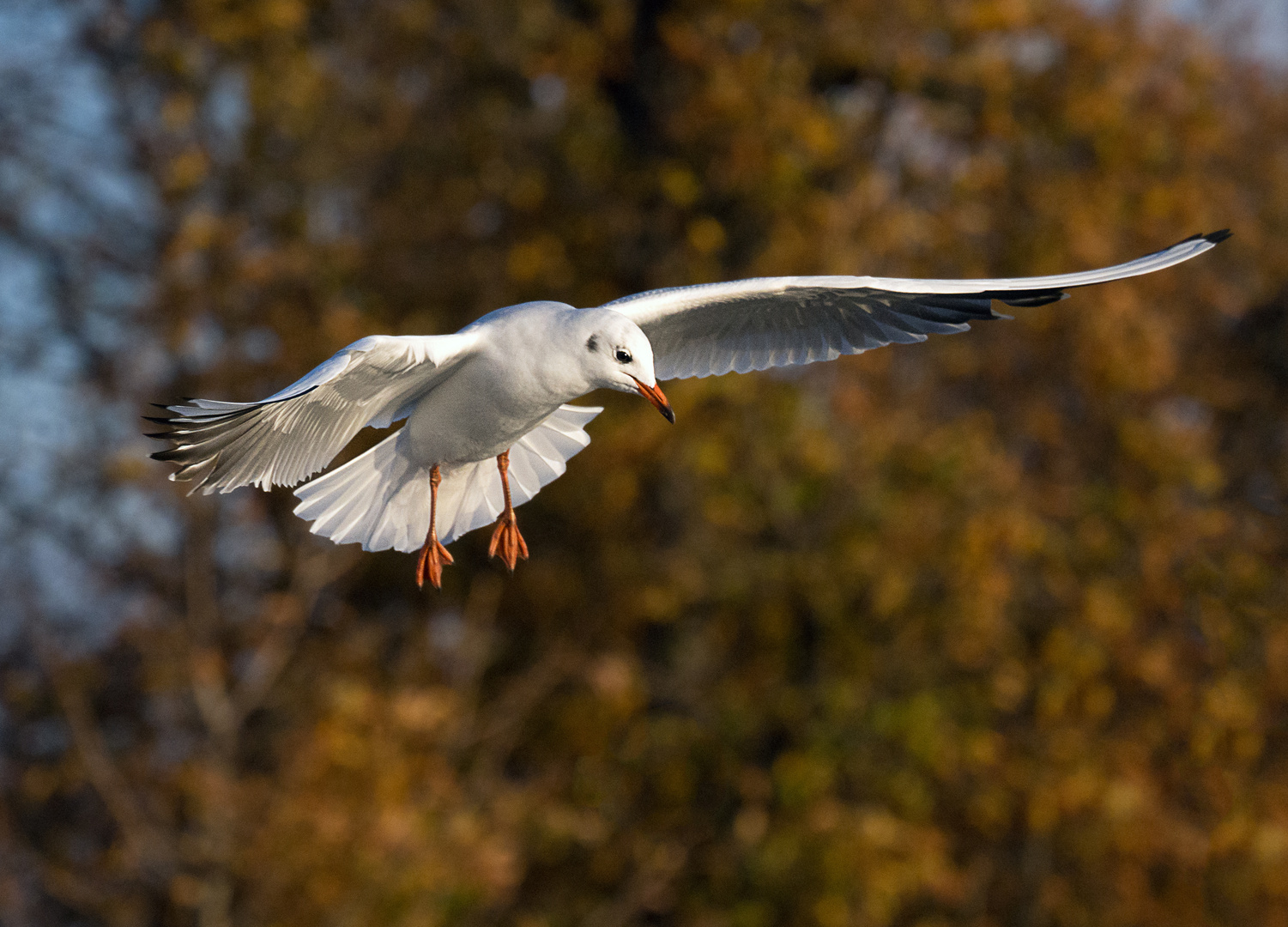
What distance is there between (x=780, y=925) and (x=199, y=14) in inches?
294

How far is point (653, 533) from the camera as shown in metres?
12.3

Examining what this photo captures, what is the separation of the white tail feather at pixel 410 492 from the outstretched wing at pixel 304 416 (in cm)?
27

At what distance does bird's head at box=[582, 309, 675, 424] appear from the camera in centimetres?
394

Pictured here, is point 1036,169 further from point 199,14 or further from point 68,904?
point 68,904

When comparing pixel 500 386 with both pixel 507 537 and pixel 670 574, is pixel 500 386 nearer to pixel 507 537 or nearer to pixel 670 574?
pixel 507 537

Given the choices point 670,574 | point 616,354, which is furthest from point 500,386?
point 670,574

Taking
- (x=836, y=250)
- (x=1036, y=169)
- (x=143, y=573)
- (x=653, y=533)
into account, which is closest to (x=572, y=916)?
(x=653, y=533)

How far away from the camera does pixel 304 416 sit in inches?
161

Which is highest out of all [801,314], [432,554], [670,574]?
[801,314]

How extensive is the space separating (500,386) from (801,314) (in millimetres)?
1385

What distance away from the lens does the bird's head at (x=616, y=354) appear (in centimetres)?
394

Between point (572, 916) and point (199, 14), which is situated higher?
point (199, 14)

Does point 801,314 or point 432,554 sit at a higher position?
point 801,314

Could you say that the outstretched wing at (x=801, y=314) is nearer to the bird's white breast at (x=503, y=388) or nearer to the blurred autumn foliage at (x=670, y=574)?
the bird's white breast at (x=503, y=388)
